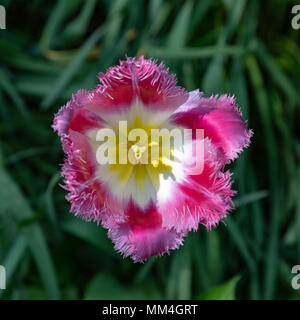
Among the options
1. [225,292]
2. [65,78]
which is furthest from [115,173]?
[65,78]

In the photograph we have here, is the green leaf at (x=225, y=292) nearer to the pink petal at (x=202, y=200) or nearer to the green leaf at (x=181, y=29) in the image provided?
the pink petal at (x=202, y=200)

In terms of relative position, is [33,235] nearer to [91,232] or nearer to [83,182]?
[91,232]

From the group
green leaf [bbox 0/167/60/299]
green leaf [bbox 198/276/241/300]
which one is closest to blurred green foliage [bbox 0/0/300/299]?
green leaf [bbox 0/167/60/299]

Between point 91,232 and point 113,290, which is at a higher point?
point 91,232

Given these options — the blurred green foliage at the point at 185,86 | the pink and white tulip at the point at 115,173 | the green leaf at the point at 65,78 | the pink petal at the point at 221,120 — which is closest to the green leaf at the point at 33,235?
the blurred green foliage at the point at 185,86

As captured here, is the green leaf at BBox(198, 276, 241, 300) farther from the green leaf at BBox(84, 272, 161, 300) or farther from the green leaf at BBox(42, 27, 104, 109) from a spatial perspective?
the green leaf at BBox(42, 27, 104, 109)

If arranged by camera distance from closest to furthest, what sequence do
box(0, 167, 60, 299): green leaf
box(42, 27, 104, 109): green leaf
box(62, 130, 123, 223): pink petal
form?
box(62, 130, 123, 223): pink petal → box(0, 167, 60, 299): green leaf → box(42, 27, 104, 109): green leaf

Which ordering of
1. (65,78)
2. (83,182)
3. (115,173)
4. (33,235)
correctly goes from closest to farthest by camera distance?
(83,182)
(115,173)
(33,235)
(65,78)

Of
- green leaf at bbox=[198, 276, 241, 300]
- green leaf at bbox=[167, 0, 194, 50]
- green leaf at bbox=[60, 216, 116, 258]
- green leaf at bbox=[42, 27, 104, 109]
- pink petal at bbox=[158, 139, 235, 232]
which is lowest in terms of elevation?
green leaf at bbox=[198, 276, 241, 300]
